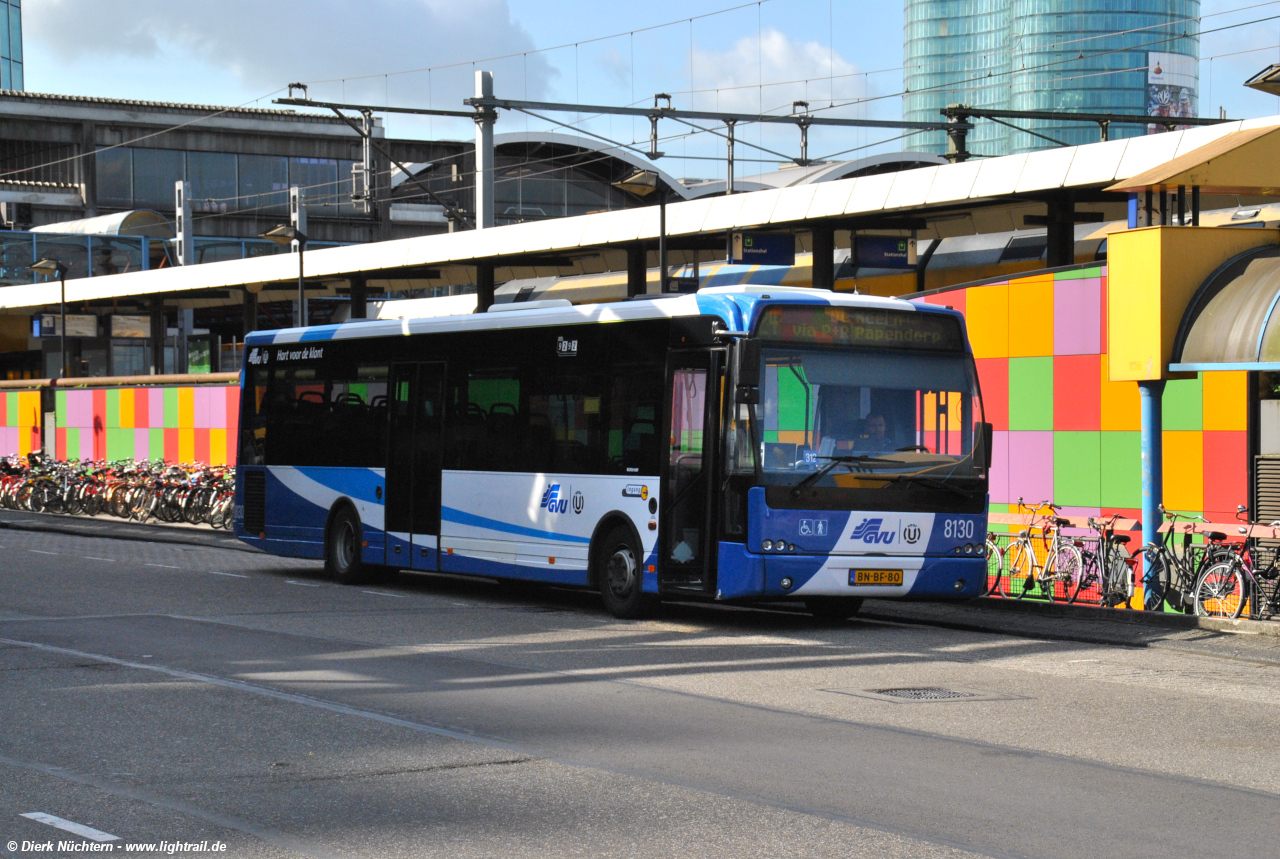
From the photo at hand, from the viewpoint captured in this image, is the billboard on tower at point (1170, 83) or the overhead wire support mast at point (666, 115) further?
the billboard on tower at point (1170, 83)

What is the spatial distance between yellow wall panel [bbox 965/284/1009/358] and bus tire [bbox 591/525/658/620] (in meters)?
6.64

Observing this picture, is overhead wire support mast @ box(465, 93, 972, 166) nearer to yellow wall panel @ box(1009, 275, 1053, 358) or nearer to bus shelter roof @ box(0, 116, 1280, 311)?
bus shelter roof @ box(0, 116, 1280, 311)

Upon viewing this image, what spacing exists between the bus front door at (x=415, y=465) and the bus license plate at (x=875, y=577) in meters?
5.45

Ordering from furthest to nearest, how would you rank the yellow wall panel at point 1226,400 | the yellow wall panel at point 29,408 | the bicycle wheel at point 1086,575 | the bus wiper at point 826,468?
the yellow wall panel at point 29,408
the yellow wall panel at point 1226,400
the bicycle wheel at point 1086,575
the bus wiper at point 826,468

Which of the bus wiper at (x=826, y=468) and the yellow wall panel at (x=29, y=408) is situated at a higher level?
the yellow wall panel at (x=29, y=408)

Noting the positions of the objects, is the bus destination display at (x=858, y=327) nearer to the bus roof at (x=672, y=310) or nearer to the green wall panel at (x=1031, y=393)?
the bus roof at (x=672, y=310)

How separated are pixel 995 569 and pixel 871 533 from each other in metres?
4.37

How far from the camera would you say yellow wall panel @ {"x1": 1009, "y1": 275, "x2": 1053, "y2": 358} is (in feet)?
62.1

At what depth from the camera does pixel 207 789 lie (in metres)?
7.06

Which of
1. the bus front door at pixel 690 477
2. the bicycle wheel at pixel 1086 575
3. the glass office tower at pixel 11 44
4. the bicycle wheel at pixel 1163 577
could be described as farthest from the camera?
the glass office tower at pixel 11 44

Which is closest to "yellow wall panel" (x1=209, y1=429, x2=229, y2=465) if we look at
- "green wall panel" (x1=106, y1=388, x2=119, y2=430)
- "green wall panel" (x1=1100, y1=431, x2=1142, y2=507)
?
"green wall panel" (x1=106, y1=388, x2=119, y2=430)

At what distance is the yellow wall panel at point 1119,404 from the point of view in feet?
59.2

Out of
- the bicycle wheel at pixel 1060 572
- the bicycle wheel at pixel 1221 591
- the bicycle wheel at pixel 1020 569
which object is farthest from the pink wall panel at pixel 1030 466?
the bicycle wheel at pixel 1221 591

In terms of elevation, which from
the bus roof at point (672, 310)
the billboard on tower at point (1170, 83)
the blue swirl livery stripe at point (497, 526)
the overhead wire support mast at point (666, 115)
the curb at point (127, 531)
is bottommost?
the curb at point (127, 531)
